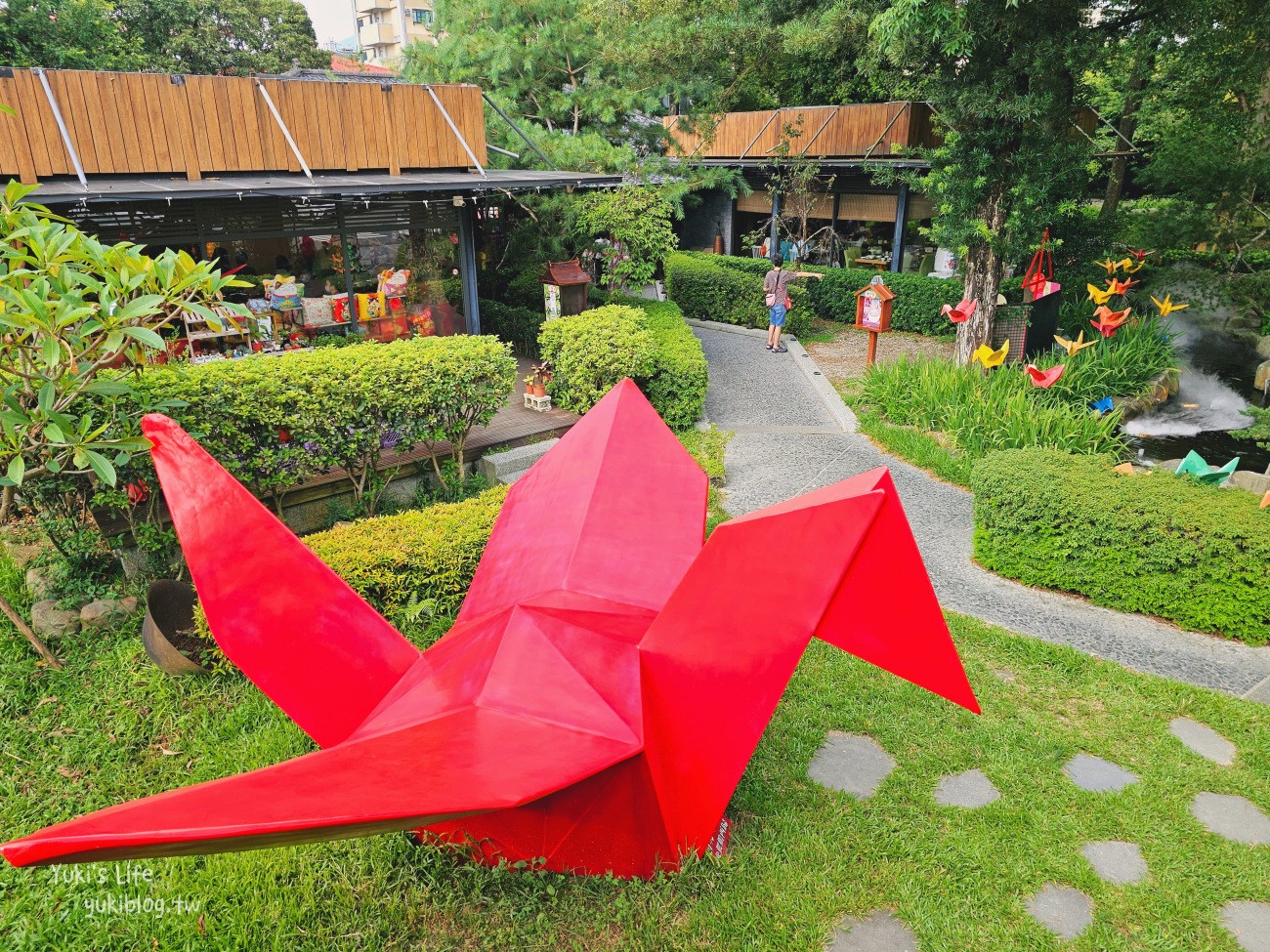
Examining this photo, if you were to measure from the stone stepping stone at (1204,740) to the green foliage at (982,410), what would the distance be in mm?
4020

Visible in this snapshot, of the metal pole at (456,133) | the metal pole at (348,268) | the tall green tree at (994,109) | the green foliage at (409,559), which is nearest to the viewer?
the green foliage at (409,559)

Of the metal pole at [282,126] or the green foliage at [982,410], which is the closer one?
the green foliage at [982,410]

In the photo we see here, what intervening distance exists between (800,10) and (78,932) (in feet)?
55.9

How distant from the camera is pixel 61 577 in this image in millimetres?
6227

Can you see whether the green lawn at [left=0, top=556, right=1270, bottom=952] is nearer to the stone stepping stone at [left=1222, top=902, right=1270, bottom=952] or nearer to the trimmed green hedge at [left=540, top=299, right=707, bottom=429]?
the stone stepping stone at [left=1222, top=902, right=1270, bottom=952]

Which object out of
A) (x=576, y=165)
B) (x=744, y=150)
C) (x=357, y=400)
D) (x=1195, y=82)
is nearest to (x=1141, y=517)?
(x=357, y=400)

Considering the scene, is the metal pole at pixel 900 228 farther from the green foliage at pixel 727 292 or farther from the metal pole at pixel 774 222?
the metal pole at pixel 774 222

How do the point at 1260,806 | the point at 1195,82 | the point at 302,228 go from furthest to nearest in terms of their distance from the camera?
the point at 1195,82, the point at 302,228, the point at 1260,806

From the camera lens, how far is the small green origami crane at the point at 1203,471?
6.83 m

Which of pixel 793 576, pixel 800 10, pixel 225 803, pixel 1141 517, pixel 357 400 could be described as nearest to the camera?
pixel 225 803

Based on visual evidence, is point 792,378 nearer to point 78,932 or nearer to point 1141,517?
point 1141,517

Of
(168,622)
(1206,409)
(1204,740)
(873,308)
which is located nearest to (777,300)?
(873,308)

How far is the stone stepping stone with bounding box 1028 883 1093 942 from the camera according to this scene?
3.40 m

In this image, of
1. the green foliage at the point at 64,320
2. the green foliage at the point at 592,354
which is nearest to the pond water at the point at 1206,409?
the green foliage at the point at 592,354
